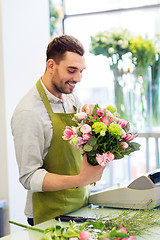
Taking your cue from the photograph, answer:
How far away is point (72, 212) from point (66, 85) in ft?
2.37

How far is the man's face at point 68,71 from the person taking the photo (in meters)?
2.30

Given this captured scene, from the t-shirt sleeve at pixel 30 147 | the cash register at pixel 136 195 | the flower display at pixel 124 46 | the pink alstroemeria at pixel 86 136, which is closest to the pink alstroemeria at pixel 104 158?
the pink alstroemeria at pixel 86 136

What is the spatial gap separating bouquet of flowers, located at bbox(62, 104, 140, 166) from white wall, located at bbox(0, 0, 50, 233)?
1646 millimetres

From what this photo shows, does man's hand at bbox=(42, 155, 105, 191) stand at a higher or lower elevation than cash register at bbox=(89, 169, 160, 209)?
higher

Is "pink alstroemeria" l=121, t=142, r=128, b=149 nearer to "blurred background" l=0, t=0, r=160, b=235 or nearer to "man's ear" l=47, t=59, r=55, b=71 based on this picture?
"man's ear" l=47, t=59, r=55, b=71

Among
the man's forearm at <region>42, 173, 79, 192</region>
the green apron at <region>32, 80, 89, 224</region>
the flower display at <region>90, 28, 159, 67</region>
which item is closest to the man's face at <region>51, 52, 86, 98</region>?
the green apron at <region>32, 80, 89, 224</region>

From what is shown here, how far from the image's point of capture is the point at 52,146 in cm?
227

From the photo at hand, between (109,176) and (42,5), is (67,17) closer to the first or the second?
(42,5)

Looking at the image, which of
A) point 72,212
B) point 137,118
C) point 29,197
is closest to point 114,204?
point 72,212

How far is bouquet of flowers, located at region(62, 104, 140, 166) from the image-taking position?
193 centimetres

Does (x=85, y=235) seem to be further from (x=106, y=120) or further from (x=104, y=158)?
(x=106, y=120)

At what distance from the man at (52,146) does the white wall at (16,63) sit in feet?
4.01

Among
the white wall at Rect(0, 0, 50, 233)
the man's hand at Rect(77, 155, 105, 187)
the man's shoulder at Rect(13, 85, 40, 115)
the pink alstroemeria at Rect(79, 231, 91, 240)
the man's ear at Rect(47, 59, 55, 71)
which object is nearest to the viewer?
the pink alstroemeria at Rect(79, 231, 91, 240)

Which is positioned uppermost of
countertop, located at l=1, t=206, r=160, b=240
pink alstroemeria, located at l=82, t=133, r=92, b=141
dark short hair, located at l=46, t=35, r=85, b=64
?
dark short hair, located at l=46, t=35, r=85, b=64
